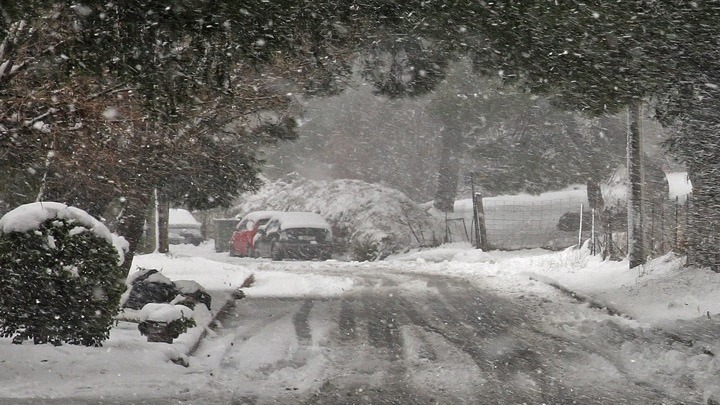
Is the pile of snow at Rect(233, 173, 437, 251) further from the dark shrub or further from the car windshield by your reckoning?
the dark shrub

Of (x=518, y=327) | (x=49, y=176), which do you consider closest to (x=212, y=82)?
(x=49, y=176)

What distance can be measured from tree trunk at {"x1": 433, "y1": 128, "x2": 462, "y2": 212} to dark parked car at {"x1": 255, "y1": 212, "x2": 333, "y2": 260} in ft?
31.2

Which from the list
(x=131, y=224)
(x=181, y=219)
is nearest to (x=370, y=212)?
(x=181, y=219)

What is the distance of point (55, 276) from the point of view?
8.41 m

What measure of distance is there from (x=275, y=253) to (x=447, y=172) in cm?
1171

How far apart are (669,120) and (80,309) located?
812cm

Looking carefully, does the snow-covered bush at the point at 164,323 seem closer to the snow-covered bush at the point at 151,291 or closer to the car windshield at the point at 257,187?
the car windshield at the point at 257,187

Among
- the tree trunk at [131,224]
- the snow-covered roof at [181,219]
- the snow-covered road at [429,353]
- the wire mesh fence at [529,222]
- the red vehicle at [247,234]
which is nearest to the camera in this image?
the snow-covered road at [429,353]

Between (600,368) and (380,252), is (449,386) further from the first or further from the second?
(380,252)

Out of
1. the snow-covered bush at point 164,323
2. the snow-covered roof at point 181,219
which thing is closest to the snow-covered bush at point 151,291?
the snow-covered bush at point 164,323

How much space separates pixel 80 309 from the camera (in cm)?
855

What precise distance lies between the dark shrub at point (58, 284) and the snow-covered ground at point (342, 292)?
0.69 feet

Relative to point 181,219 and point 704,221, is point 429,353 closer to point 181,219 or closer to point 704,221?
point 704,221

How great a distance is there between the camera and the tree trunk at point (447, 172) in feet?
124
